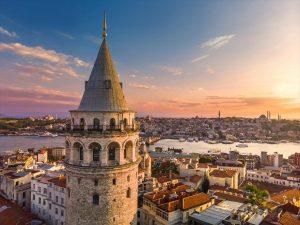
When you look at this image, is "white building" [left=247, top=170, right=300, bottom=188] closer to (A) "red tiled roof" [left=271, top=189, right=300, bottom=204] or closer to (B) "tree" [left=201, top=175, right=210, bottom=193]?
(A) "red tiled roof" [left=271, top=189, right=300, bottom=204]

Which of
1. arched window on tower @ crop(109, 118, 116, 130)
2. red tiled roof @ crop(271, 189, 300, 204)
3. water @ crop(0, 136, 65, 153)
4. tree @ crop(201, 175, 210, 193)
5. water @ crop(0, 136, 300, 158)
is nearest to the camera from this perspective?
arched window on tower @ crop(109, 118, 116, 130)

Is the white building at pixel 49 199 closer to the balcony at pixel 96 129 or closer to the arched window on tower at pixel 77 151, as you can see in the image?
the arched window on tower at pixel 77 151

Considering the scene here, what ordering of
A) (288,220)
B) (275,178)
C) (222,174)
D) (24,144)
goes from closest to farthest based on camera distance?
(288,220)
(222,174)
(275,178)
(24,144)

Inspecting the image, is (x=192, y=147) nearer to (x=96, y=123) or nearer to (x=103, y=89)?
(x=103, y=89)

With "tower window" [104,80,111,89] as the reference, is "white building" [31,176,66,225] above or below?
below

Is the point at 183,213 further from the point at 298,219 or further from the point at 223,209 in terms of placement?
the point at 298,219

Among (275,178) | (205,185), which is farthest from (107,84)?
(275,178)

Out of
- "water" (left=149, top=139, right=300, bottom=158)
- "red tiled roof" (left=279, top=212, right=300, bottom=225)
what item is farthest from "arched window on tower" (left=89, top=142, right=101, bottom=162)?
"water" (left=149, top=139, right=300, bottom=158)

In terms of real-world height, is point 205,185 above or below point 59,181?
below

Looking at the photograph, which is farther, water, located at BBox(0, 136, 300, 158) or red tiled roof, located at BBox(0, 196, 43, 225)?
water, located at BBox(0, 136, 300, 158)
